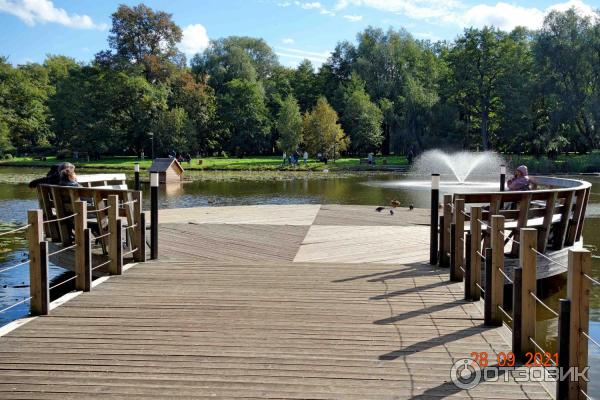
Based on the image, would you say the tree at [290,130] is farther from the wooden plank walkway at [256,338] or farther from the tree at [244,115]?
the wooden plank walkway at [256,338]

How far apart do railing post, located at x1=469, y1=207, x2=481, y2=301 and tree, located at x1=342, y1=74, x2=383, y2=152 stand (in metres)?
53.8

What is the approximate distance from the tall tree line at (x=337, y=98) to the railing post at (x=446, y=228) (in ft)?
153

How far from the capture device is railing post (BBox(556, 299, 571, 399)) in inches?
129

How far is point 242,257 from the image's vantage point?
834cm

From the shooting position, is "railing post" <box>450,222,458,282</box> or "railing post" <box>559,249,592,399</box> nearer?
"railing post" <box>559,249,592,399</box>

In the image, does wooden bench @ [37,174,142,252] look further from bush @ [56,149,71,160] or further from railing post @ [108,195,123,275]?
bush @ [56,149,71,160]

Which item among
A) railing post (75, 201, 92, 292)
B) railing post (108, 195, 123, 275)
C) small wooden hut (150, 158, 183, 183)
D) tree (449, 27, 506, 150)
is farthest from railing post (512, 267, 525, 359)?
tree (449, 27, 506, 150)

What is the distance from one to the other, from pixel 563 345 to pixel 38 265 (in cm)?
412

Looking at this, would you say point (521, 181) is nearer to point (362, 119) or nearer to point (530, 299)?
point (530, 299)

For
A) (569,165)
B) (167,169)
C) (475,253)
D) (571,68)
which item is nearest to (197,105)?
(167,169)

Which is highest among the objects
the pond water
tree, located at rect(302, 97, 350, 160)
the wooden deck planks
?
tree, located at rect(302, 97, 350, 160)

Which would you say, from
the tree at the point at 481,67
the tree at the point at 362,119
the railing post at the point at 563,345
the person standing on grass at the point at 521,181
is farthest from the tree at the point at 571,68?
the railing post at the point at 563,345

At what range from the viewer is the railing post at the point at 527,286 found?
408 centimetres

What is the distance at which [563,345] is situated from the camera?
331 cm
